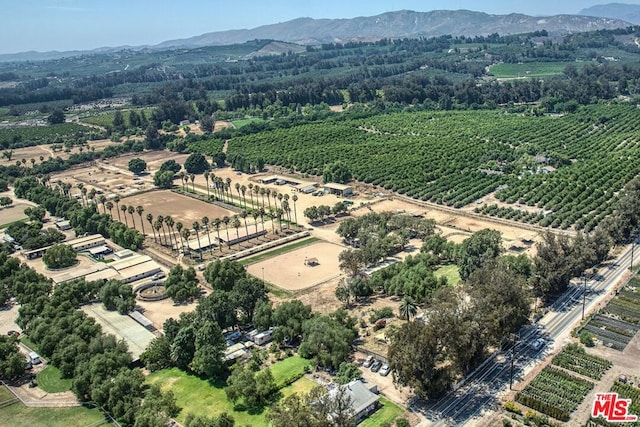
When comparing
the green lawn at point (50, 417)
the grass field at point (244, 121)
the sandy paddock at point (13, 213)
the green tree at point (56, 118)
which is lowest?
the green lawn at point (50, 417)

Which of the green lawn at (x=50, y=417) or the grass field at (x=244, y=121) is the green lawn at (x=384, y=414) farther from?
the grass field at (x=244, y=121)

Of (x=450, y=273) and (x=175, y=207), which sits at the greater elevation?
(x=175, y=207)

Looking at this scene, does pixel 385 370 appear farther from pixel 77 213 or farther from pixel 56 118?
pixel 56 118

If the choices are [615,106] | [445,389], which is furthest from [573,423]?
[615,106]

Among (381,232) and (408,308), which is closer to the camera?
(408,308)

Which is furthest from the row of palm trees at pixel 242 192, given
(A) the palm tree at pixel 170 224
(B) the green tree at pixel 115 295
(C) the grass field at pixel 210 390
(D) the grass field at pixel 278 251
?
(C) the grass field at pixel 210 390

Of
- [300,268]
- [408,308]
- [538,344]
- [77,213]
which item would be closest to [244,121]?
[77,213]

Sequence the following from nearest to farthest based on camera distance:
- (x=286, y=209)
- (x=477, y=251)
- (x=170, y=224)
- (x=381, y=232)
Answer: (x=477, y=251)
(x=381, y=232)
(x=170, y=224)
(x=286, y=209)

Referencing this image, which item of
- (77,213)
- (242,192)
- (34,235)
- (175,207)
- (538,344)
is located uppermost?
(77,213)
